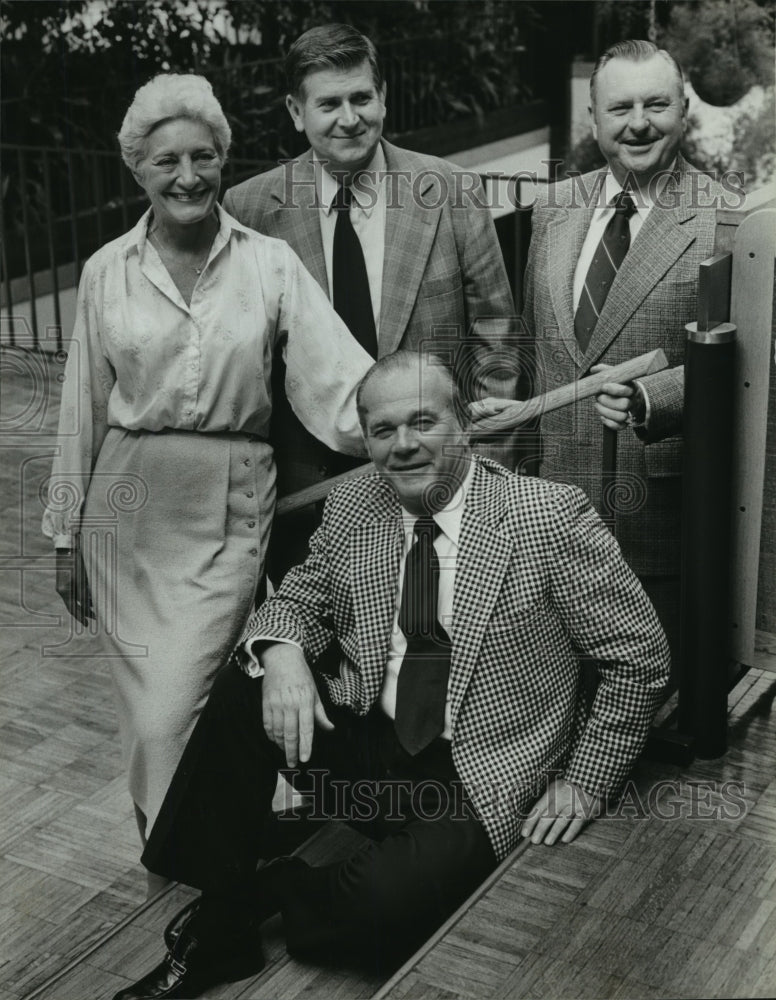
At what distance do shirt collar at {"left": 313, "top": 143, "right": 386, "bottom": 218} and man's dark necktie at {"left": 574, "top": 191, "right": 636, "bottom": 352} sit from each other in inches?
20.4

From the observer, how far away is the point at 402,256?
124 inches

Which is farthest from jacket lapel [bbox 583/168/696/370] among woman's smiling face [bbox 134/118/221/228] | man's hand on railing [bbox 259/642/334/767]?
man's hand on railing [bbox 259/642/334/767]

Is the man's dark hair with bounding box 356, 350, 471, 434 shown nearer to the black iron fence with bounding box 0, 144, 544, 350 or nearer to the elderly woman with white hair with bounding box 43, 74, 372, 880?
the elderly woman with white hair with bounding box 43, 74, 372, 880

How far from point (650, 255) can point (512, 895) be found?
1.34 metres

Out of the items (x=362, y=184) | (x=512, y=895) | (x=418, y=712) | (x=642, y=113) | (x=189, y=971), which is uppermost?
(x=642, y=113)

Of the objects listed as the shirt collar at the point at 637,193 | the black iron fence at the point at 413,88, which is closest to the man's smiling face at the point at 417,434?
the shirt collar at the point at 637,193

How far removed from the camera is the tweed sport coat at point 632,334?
9.71 feet

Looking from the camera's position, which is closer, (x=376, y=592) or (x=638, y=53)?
(x=376, y=592)

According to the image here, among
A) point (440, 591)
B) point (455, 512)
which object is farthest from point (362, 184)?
point (440, 591)

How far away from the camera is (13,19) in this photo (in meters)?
9.57

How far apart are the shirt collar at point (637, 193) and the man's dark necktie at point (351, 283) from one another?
1.78 feet

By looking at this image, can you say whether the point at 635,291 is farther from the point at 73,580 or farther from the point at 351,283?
the point at 73,580

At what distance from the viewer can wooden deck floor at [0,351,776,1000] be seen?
90.6 inches

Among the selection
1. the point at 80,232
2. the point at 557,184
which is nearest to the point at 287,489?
the point at 557,184
